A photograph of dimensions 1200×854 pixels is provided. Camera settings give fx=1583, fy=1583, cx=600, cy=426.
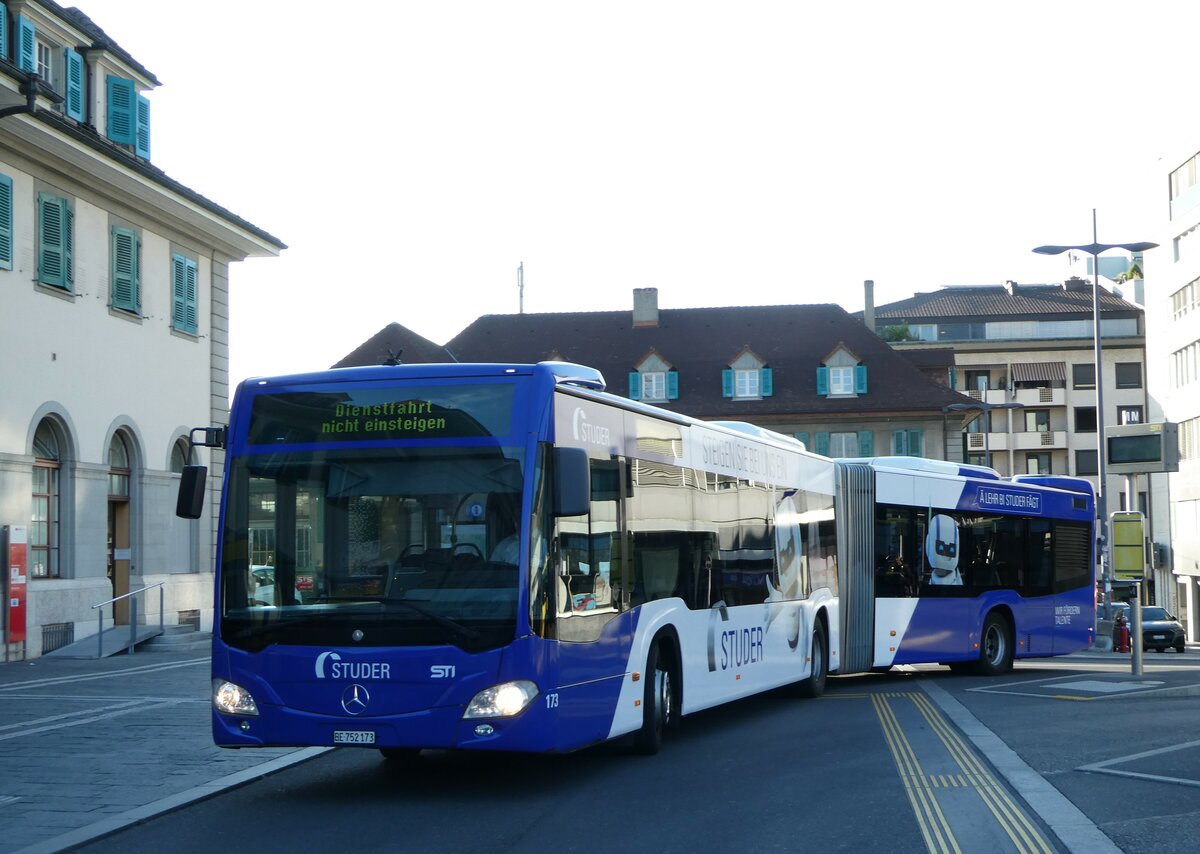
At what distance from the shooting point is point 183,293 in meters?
31.0

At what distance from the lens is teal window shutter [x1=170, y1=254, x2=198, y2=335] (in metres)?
30.6

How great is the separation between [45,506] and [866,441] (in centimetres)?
4762

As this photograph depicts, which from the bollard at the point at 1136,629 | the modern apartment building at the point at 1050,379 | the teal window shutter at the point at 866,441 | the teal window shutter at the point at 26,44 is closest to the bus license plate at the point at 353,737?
the bollard at the point at 1136,629

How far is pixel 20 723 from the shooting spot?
50.7 ft

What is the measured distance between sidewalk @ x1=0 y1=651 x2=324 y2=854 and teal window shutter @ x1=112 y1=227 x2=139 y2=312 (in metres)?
9.19

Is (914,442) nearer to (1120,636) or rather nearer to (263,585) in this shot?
(1120,636)

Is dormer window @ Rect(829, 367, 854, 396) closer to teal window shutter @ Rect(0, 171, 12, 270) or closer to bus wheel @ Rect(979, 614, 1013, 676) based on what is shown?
bus wheel @ Rect(979, 614, 1013, 676)

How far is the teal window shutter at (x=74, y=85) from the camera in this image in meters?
27.9

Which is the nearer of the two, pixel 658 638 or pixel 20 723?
pixel 658 638

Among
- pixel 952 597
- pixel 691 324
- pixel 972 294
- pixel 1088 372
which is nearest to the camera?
pixel 952 597

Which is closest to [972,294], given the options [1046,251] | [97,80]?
[1046,251]

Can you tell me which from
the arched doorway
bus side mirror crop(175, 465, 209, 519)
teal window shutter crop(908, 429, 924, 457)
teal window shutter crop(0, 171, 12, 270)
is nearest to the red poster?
the arched doorway

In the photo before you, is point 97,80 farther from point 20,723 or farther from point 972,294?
point 972,294

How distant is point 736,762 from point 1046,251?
2791cm
